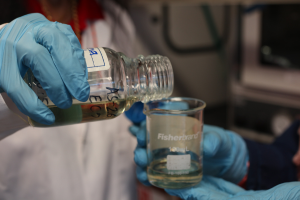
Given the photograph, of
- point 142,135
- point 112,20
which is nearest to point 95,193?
point 142,135

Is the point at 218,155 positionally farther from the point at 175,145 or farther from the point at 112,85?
the point at 112,85

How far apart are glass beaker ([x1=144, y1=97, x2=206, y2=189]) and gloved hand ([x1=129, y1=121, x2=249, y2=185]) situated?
8 centimetres

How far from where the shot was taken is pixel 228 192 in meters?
0.72

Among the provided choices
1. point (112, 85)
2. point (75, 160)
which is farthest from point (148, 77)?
point (75, 160)

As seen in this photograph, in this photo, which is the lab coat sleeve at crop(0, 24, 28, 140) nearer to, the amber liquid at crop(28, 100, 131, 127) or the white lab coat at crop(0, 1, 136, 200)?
the amber liquid at crop(28, 100, 131, 127)

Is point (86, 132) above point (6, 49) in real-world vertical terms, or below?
below

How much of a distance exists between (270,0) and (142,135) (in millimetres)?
988

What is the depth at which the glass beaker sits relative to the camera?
0.62 meters

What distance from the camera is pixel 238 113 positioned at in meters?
1.68

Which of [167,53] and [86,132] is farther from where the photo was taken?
[167,53]

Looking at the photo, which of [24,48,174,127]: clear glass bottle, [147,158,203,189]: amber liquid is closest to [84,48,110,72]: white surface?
[24,48,174,127]: clear glass bottle

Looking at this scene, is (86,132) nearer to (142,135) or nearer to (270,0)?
(142,135)

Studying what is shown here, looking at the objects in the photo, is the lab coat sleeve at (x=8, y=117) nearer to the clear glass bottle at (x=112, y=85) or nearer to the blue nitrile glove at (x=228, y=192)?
the clear glass bottle at (x=112, y=85)

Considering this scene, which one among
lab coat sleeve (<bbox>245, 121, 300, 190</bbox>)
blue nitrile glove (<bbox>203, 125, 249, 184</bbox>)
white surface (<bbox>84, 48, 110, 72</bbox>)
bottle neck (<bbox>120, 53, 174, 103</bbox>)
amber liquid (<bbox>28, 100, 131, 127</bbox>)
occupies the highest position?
white surface (<bbox>84, 48, 110, 72</bbox>)
